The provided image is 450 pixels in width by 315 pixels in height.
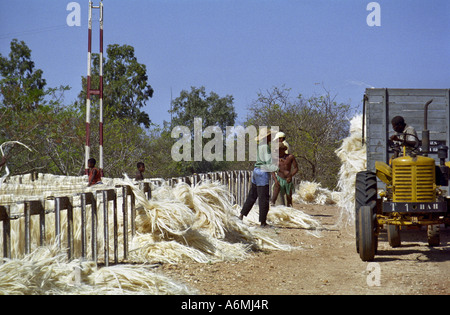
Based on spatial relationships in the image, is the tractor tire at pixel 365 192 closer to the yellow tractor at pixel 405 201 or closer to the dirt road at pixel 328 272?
the yellow tractor at pixel 405 201

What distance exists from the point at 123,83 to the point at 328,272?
1211 inches

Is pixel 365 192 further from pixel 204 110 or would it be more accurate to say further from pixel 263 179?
pixel 204 110

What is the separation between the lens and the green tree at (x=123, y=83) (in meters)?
35.9

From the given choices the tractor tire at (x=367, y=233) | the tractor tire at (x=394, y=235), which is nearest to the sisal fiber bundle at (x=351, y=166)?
the tractor tire at (x=394, y=235)

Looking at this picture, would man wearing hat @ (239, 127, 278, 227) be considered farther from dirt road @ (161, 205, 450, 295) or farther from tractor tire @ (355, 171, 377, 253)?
tractor tire @ (355, 171, 377, 253)

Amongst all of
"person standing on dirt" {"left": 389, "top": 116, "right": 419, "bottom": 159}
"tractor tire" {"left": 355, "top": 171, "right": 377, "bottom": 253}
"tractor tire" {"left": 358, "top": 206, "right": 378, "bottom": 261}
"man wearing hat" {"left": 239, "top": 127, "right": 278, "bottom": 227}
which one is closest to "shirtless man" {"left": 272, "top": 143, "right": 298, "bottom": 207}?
"man wearing hat" {"left": 239, "top": 127, "right": 278, "bottom": 227}

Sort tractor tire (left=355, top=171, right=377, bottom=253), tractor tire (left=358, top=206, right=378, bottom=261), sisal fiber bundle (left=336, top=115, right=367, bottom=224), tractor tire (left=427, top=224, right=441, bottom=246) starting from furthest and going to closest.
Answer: sisal fiber bundle (left=336, top=115, right=367, bottom=224), tractor tire (left=427, top=224, right=441, bottom=246), tractor tire (left=355, top=171, right=377, bottom=253), tractor tire (left=358, top=206, right=378, bottom=261)

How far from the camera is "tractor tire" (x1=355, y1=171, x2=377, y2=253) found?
295 inches

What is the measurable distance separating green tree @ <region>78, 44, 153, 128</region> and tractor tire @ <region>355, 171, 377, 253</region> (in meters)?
29.0

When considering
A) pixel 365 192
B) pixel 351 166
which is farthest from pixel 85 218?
pixel 351 166

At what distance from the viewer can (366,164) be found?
972 centimetres

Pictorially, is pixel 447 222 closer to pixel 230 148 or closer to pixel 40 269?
pixel 40 269

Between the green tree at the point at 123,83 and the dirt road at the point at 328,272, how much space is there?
28.2 metres
